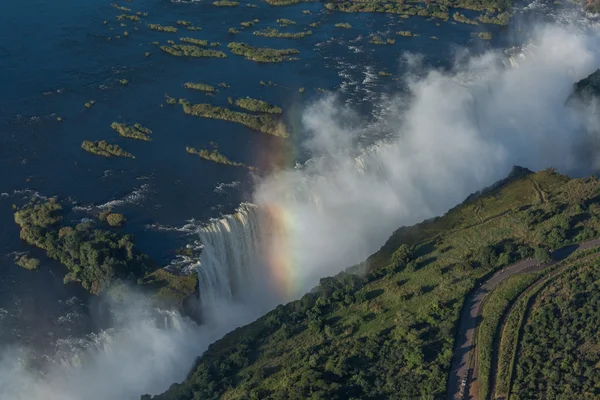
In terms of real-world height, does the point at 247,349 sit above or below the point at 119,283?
below

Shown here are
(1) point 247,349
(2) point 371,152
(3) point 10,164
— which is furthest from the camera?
(2) point 371,152

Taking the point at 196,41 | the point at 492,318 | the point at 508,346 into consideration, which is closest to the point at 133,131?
the point at 196,41

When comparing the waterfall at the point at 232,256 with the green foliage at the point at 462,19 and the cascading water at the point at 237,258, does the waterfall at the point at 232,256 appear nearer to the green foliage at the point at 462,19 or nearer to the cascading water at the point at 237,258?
the cascading water at the point at 237,258

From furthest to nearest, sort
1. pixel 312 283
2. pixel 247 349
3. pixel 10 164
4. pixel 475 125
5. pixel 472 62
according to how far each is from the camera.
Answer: pixel 472 62 < pixel 475 125 < pixel 10 164 < pixel 312 283 < pixel 247 349

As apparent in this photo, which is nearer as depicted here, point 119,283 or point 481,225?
point 119,283

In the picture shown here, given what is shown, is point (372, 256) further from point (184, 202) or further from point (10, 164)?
point (10, 164)

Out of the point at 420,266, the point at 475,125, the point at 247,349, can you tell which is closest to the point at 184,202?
the point at 247,349

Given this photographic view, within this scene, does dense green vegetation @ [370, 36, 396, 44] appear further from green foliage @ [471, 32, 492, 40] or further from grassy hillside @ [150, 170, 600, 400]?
grassy hillside @ [150, 170, 600, 400]
